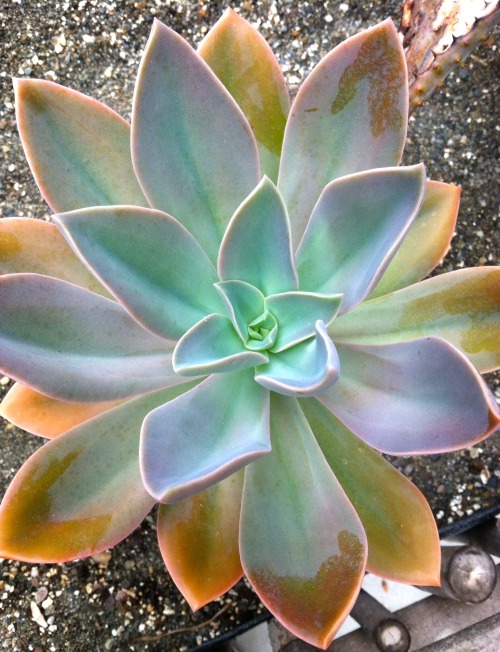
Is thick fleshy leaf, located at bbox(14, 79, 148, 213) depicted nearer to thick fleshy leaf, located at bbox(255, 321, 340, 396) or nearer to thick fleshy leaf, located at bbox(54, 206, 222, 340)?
thick fleshy leaf, located at bbox(54, 206, 222, 340)

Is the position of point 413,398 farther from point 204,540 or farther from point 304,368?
point 204,540

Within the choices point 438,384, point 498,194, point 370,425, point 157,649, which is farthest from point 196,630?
point 498,194

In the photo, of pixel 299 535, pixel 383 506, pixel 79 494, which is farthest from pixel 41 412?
pixel 383 506

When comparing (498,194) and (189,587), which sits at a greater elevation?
(498,194)

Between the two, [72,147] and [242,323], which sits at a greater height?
[72,147]

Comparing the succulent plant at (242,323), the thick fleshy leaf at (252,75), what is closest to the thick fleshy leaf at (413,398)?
the succulent plant at (242,323)

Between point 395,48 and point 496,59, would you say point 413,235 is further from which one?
point 496,59

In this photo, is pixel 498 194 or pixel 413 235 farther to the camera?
pixel 498 194
